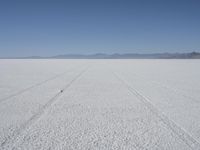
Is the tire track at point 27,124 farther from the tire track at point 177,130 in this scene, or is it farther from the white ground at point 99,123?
the tire track at point 177,130

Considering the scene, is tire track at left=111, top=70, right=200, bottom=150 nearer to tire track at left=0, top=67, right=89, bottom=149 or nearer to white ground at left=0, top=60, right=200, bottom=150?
white ground at left=0, top=60, right=200, bottom=150

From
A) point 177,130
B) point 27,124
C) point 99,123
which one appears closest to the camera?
point 177,130

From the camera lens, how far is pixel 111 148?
2861 millimetres

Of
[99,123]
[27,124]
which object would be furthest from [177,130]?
[27,124]

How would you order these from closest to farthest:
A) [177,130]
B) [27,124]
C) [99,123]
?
[177,130], [27,124], [99,123]

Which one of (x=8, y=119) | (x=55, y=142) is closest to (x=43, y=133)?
(x=55, y=142)

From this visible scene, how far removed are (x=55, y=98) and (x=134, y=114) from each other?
8.62ft

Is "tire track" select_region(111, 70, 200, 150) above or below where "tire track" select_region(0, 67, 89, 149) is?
below

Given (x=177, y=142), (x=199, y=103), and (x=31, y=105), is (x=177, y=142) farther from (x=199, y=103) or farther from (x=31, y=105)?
(x=31, y=105)

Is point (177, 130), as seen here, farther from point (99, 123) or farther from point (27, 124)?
point (27, 124)

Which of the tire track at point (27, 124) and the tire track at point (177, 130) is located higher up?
the tire track at point (27, 124)

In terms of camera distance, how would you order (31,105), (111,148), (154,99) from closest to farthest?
(111,148)
(31,105)
(154,99)

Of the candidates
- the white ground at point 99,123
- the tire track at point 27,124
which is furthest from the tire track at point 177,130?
the tire track at point 27,124

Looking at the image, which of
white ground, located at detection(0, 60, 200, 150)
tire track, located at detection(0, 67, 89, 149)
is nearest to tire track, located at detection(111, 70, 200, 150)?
white ground, located at detection(0, 60, 200, 150)
